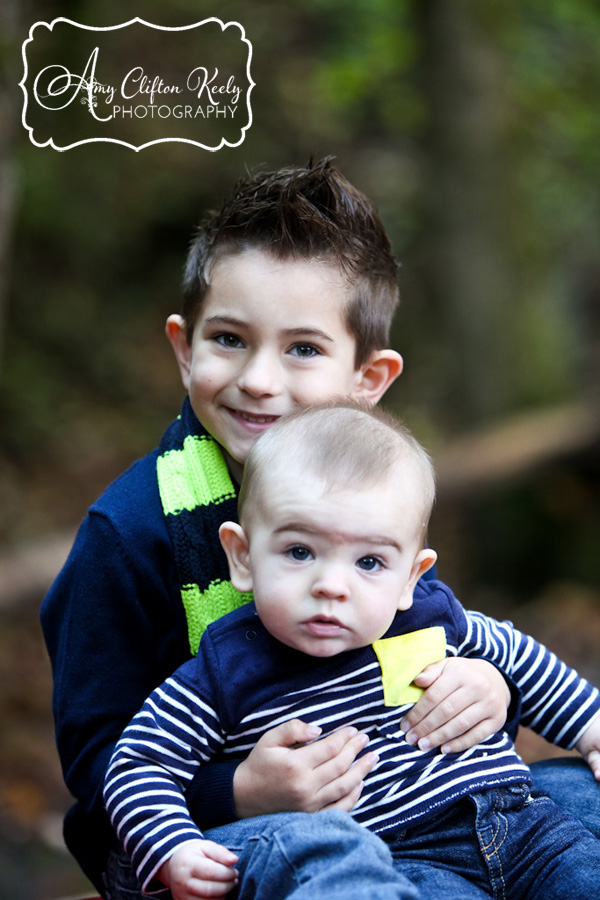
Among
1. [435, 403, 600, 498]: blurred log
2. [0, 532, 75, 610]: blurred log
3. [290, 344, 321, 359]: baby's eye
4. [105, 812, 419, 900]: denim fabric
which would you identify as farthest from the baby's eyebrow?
[435, 403, 600, 498]: blurred log

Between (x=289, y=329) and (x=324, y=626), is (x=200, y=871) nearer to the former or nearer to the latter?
(x=324, y=626)

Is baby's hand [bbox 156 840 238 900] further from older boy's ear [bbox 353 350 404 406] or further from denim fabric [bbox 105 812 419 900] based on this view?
older boy's ear [bbox 353 350 404 406]

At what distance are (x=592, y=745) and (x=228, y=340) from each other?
1020 mm

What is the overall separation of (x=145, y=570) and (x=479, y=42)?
5442 mm

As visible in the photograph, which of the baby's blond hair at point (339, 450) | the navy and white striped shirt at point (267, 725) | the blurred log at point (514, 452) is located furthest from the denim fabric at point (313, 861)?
the blurred log at point (514, 452)

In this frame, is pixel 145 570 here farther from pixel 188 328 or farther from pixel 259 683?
pixel 188 328

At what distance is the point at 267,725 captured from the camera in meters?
1.64

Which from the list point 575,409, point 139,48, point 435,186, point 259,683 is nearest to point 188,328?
point 259,683

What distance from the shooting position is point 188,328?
201cm

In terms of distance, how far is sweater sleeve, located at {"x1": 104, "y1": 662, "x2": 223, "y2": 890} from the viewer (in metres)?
1.52

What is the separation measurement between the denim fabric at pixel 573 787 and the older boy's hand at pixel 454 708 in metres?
0.23

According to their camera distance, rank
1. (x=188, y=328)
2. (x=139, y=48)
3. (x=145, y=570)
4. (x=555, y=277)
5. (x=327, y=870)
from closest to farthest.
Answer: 1. (x=327, y=870)
2. (x=145, y=570)
3. (x=188, y=328)
4. (x=555, y=277)
5. (x=139, y=48)

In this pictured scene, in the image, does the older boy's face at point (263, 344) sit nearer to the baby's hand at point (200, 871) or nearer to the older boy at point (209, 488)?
the older boy at point (209, 488)

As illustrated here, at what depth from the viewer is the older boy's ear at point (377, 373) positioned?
6.63 ft
